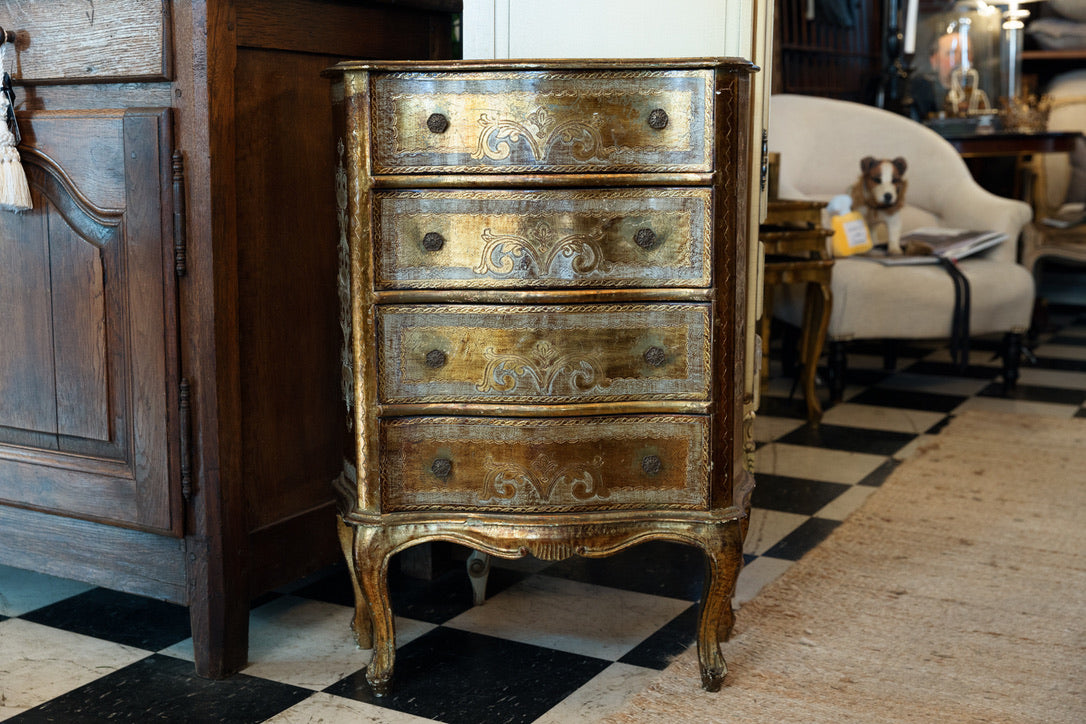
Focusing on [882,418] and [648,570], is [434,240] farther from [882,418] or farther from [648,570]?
[882,418]

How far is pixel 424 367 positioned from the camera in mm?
1662

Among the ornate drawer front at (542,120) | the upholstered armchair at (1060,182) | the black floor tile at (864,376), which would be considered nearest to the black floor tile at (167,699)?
the ornate drawer front at (542,120)

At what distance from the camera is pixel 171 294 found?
1746mm

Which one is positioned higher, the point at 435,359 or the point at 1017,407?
the point at 435,359

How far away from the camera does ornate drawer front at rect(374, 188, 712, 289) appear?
5.28 feet

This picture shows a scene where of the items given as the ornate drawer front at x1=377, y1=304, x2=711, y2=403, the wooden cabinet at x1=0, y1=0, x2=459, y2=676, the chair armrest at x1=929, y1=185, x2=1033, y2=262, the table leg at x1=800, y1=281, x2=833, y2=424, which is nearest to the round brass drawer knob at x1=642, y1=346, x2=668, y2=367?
the ornate drawer front at x1=377, y1=304, x2=711, y2=403

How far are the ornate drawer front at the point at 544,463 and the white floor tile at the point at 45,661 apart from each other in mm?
572

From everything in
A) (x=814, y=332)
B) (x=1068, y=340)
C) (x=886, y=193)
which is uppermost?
(x=886, y=193)

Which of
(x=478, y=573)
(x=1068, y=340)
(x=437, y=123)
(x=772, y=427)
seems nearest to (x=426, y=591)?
(x=478, y=573)

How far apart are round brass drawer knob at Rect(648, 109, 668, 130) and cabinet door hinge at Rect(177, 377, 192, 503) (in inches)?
32.0

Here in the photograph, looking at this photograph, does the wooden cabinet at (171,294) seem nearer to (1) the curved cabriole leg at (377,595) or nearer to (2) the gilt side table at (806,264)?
(1) the curved cabriole leg at (377,595)

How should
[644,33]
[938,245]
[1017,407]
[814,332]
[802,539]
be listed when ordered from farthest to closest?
[938,245] → [1017,407] → [814,332] → [802,539] → [644,33]

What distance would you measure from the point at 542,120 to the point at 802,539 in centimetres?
135

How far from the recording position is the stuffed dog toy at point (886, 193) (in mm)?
4320
